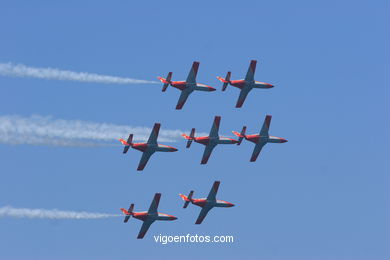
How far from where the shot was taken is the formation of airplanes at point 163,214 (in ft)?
536

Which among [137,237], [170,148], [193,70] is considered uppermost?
[193,70]

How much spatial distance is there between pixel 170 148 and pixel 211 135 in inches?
291

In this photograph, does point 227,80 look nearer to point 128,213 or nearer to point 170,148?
point 170,148

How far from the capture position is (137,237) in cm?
16638

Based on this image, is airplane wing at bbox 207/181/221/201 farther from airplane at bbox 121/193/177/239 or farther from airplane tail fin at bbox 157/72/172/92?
airplane tail fin at bbox 157/72/172/92

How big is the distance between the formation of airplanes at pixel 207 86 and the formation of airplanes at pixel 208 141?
4.27 meters

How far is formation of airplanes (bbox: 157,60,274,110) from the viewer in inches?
6437

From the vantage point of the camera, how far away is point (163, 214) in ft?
547

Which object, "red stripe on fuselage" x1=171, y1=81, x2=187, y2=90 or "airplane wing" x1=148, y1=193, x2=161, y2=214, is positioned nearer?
"red stripe on fuselage" x1=171, y1=81, x2=187, y2=90

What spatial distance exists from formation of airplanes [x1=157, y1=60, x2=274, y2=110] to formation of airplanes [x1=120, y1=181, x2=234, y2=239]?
12.7 meters

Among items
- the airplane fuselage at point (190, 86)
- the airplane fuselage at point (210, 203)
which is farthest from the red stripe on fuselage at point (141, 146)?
the airplane fuselage at point (210, 203)

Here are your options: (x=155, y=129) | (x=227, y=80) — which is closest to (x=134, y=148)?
(x=155, y=129)

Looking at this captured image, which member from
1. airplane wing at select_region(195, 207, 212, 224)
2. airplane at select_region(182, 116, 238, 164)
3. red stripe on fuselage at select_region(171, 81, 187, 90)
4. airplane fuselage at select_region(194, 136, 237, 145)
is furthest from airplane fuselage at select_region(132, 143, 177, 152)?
airplane wing at select_region(195, 207, 212, 224)

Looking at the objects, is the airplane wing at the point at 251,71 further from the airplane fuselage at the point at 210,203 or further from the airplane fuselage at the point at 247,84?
the airplane fuselage at the point at 210,203
